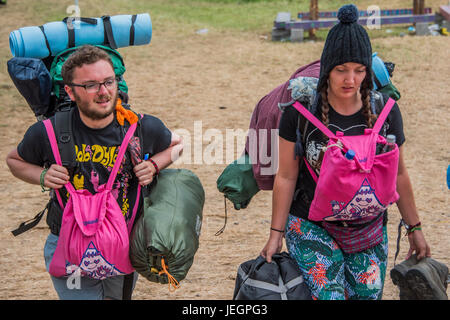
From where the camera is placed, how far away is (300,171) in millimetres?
3080

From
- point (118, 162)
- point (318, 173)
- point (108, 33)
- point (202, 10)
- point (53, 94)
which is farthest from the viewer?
point (202, 10)

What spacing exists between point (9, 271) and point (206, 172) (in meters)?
2.73

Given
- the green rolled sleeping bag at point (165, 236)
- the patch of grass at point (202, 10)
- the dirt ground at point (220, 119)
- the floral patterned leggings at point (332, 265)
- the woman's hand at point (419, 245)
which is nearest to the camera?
the floral patterned leggings at point (332, 265)

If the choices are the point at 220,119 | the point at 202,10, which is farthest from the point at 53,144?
the point at 202,10

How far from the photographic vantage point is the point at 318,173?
9.73 feet

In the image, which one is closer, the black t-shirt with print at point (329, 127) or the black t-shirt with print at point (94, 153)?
the black t-shirt with print at point (329, 127)

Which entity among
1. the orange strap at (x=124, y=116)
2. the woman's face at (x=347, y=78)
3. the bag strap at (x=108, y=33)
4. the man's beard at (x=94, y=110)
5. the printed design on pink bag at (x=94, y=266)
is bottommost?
the printed design on pink bag at (x=94, y=266)

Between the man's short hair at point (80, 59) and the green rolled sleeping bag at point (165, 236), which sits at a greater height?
the man's short hair at point (80, 59)

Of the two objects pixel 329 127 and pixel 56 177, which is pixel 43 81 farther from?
pixel 329 127

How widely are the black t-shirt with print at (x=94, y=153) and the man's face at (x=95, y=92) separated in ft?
0.37

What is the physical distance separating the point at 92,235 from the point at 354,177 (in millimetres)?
1277

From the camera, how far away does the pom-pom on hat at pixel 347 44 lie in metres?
2.75

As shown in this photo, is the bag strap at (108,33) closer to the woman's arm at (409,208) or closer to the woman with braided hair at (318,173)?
the woman with braided hair at (318,173)

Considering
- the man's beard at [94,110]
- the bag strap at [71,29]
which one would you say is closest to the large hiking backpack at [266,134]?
the man's beard at [94,110]
